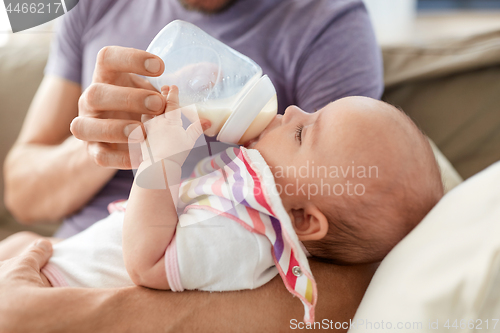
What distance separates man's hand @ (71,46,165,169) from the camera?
56cm

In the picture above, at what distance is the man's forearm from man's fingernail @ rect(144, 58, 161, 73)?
0.48 meters

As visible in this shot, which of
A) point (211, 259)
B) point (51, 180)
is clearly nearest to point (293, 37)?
point (211, 259)

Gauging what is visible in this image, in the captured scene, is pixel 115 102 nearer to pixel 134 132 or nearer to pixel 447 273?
pixel 134 132

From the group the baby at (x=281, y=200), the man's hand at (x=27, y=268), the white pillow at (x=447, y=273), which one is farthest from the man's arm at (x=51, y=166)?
the white pillow at (x=447, y=273)

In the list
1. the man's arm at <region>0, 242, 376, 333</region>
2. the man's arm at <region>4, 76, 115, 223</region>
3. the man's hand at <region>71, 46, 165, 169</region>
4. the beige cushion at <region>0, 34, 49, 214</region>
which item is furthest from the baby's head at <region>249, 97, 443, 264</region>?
the beige cushion at <region>0, 34, 49, 214</region>

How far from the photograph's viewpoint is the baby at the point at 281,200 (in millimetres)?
593

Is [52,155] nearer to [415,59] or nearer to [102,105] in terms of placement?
[102,105]

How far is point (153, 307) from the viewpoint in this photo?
22.7 inches

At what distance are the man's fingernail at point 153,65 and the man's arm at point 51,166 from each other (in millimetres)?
481

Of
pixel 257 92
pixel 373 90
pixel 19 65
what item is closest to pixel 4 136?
pixel 19 65

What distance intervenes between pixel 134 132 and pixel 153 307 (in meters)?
0.28

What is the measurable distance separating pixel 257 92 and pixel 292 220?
0.77 feet

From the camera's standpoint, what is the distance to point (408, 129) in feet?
2.07

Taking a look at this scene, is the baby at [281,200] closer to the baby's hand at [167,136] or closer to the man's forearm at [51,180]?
the baby's hand at [167,136]
